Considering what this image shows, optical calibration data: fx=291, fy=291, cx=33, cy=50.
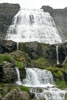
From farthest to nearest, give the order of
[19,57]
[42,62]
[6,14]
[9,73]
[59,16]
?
[59,16] → [6,14] → [42,62] → [19,57] → [9,73]

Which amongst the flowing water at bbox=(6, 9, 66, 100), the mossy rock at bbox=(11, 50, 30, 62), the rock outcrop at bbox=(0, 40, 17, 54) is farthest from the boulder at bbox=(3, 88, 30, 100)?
the flowing water at bbox=(6, 9, 66, 100)

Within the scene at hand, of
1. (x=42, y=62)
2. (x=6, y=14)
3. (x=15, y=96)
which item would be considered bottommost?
(x=6, y=14)

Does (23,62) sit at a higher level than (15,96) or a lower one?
lower

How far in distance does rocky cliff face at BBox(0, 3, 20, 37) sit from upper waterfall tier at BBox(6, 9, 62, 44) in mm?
2599

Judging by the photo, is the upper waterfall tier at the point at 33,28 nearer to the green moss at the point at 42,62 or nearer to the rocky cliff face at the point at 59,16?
the rocky cliff face at the point at 59,16

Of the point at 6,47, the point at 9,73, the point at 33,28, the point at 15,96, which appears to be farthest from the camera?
the point at 33,28

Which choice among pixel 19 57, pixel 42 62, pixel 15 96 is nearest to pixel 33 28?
pixel 42 62

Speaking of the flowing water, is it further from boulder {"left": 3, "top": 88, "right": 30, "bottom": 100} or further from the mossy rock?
boulder {"left": 3, "top": 88, "right": 30, "bottom": 100}

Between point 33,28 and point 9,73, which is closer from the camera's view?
point 9,73

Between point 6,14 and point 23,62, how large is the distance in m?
73.7

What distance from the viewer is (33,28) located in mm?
129125

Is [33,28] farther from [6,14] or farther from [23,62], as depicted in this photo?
[23,62]

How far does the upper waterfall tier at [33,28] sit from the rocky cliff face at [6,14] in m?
2.60

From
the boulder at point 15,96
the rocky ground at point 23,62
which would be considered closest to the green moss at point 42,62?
the rocky ground at point 23,62
